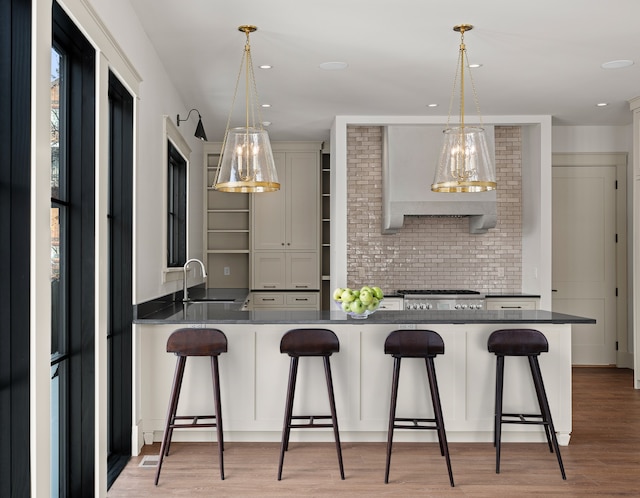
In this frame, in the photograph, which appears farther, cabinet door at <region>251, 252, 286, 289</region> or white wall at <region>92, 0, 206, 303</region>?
cabinet door at <region>251, 252, 286, 289</region>

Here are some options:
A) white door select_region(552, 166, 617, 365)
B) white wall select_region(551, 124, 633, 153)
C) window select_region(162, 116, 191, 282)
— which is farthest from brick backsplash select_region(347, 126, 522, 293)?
window select_region(162, 116, 191, 282)

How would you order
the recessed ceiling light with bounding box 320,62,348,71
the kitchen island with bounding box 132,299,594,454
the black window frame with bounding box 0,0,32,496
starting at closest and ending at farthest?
the black window frame with bounding box 0,0,32,496
the kitchen island with bounding box 132,299,594,454
the recessed ceiling light with bounding box 320,62,348,71

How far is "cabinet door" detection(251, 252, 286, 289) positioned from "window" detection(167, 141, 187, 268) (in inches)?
69.4

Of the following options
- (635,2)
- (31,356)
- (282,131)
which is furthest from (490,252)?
(31,356)

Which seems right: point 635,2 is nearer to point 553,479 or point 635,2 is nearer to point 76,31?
point 553,479

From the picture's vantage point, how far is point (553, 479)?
3.60 meters

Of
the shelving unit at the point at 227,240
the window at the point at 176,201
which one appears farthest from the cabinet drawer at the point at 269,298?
the window at the point at 176,201

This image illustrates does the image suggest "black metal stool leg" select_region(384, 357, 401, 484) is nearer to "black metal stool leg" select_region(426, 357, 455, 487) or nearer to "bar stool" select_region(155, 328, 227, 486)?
"black metal stool leg" select_region(426, 357, 455, 487)

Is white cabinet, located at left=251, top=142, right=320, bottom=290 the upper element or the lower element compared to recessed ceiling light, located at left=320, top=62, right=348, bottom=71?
lower

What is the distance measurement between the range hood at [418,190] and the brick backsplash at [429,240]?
372mm

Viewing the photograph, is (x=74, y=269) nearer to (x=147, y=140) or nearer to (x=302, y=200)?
(x=147, y=140)

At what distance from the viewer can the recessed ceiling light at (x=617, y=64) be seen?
16.0 ft

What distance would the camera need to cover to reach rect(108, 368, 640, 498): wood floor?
3416 mm

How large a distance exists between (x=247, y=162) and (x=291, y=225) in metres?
4.29
